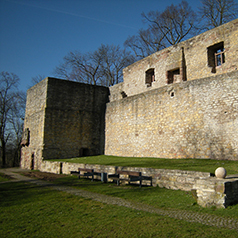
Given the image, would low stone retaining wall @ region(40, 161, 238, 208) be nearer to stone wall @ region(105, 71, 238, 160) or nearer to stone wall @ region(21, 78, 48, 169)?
stone wall @ region(105, 71, 238, 160)

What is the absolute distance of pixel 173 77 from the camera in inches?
632

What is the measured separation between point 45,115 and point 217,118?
1206cm

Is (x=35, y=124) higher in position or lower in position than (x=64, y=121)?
lower

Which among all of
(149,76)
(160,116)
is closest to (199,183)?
(160,116)

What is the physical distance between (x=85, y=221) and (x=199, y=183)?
286 cm

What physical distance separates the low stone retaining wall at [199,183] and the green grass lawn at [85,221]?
0.54m

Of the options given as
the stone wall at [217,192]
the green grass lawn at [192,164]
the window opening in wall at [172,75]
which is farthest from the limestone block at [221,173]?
the window opening in wall at [172,75]

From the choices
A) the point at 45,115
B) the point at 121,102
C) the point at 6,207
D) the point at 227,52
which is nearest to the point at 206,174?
the point at 6,207

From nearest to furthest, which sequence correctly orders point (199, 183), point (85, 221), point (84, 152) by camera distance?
point (85, 221) < point (199, 183) < point (84, 152)

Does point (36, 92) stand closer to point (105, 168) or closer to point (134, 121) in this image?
point (134, 121)

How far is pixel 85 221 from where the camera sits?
4.74 metres

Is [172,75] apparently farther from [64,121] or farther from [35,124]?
[35,124]

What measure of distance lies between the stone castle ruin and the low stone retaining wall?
3.78m

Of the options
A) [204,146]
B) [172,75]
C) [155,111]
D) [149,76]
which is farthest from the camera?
[149,76]
